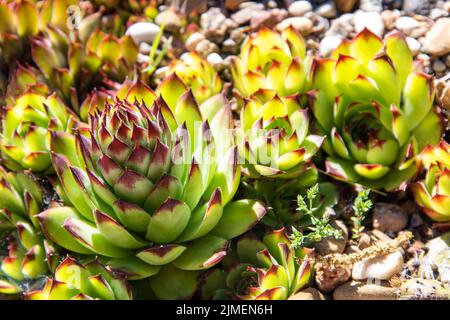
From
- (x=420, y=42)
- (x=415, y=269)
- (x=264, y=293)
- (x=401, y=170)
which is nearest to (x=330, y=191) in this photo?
(x=401, y=170)

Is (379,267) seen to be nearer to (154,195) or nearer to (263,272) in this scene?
(263,272)

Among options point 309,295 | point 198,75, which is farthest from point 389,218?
point 198,75

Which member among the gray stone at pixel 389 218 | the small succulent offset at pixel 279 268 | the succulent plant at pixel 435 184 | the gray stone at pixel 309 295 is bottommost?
the gray stone at pixel 309 295

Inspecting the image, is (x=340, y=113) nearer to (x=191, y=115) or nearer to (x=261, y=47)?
(x=261, y=47)

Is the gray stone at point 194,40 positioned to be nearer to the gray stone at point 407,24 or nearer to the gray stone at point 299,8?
the gray stone at point 299,8

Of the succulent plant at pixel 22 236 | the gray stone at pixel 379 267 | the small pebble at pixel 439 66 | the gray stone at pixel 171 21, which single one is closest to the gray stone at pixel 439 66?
the small pebble at pixel 439 66

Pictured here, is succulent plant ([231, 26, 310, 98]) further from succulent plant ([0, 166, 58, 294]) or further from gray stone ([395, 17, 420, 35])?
succulent plant ([0, 166, 58, 294])
